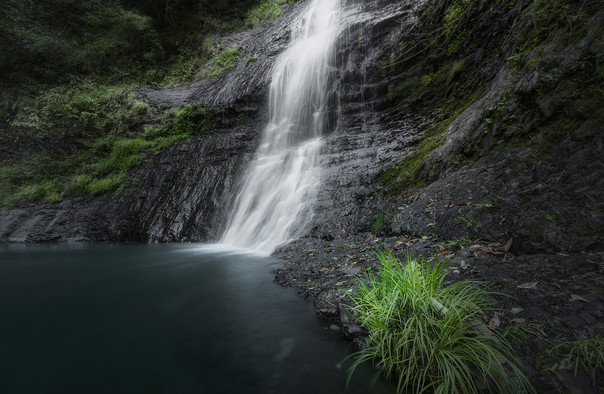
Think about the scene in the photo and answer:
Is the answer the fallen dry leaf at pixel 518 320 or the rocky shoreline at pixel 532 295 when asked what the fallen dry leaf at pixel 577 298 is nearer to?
the rocky shoreline at pixel 532 295

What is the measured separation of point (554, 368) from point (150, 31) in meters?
21.5

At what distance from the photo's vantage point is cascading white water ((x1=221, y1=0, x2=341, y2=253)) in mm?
7215

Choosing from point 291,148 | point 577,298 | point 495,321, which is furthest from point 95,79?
point 577,298

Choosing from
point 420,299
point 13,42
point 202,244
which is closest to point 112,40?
point 13,42

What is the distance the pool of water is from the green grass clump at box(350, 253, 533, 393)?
22cm

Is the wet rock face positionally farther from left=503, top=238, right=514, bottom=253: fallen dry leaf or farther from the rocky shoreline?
left=503, top=238, right=514, bottom=253: fallen dry leaf

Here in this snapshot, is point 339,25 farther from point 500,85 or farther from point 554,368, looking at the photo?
point 554,368

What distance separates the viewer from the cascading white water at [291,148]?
721 cm

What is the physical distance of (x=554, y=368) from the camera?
1.54m

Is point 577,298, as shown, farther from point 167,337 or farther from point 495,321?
point 167,337

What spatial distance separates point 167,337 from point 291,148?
24.5ft

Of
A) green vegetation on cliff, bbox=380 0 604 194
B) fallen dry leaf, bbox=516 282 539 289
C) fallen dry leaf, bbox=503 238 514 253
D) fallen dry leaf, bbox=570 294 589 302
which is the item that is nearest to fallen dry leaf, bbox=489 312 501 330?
fallen dry leaf, bbox=516 282 539 289

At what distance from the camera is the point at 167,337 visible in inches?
109

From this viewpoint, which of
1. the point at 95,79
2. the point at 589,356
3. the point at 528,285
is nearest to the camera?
the point at 589,356
